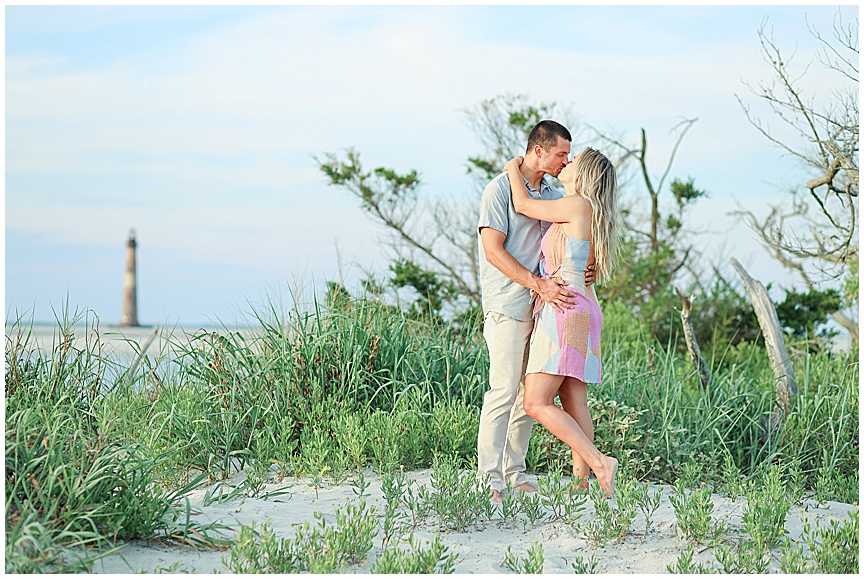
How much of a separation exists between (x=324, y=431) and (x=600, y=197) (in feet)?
6.86

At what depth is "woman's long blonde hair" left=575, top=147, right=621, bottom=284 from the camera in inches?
175

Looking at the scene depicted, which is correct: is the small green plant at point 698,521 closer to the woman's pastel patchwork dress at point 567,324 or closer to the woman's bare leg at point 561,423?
the woman's bare leg at point 561,423

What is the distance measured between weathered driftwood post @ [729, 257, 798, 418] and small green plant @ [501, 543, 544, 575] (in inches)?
140

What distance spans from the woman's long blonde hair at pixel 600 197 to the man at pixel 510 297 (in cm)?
13

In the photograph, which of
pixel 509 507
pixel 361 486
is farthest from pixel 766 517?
pixel 361 486

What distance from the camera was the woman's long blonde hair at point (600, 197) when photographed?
445 cm

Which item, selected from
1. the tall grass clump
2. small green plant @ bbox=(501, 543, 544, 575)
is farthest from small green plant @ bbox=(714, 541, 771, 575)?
the tall grass clump

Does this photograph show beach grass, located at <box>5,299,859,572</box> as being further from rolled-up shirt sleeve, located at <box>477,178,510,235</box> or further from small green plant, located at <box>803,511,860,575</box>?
rolled-up shirt sleeve, located at <box>477,178,510,235</box>

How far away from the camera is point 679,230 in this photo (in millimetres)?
12234

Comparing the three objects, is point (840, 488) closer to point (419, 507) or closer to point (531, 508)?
point (531, 508)

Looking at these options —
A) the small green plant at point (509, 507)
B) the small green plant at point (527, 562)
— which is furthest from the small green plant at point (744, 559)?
the small green plant at point (509, 507)

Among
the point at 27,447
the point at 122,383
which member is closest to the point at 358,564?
the point at 27,447

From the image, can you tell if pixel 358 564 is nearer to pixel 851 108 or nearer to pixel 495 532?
pixel 495 532

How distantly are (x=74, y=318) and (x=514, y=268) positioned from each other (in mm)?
2660
